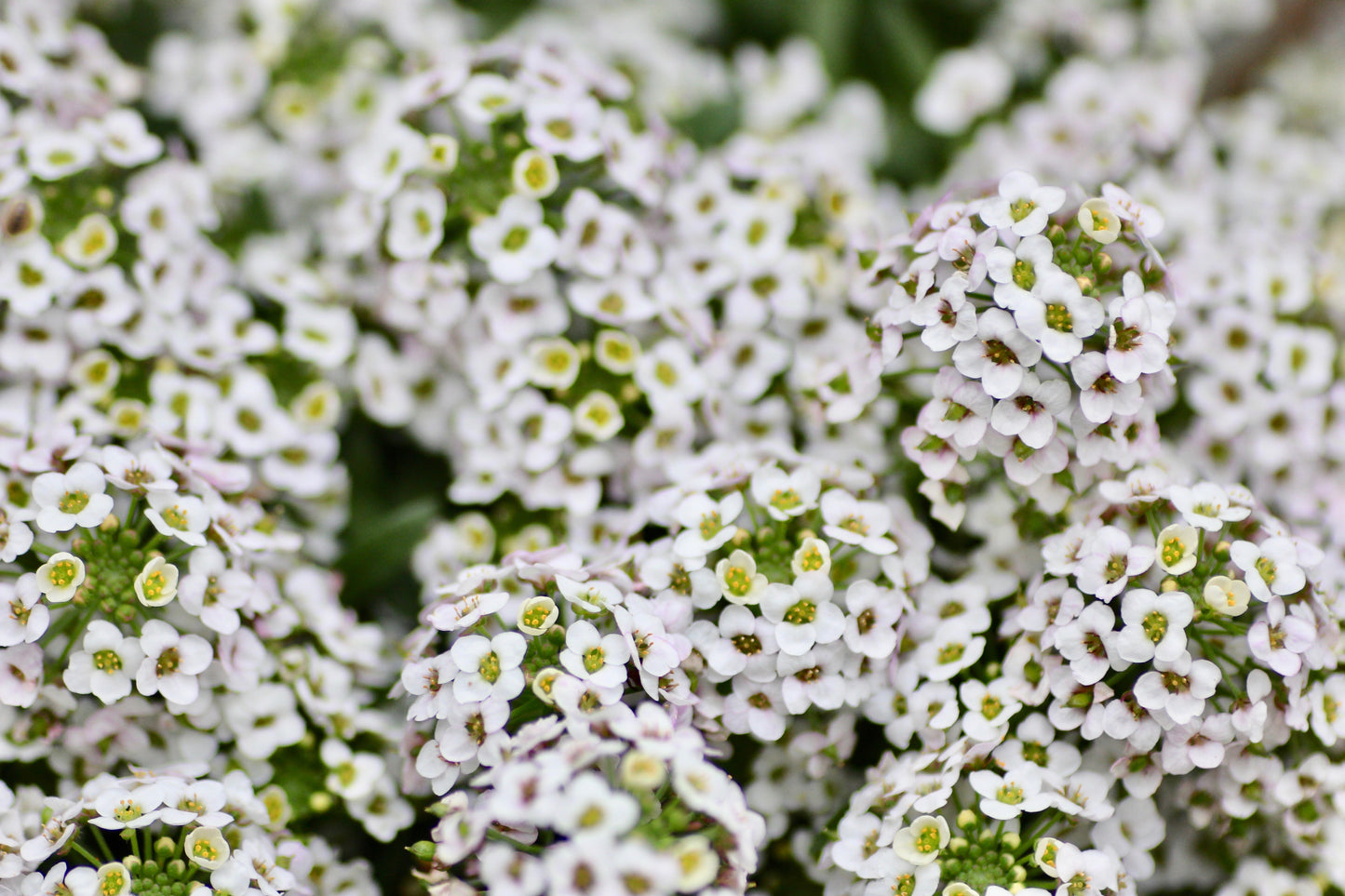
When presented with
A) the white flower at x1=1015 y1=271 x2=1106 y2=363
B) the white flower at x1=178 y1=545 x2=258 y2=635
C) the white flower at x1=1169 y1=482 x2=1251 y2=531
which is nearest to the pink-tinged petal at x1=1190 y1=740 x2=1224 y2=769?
the white flower at x1=1169 y1=482 x2=1251 y2=531

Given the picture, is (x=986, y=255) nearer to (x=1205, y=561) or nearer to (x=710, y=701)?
(x=1205, y=561)

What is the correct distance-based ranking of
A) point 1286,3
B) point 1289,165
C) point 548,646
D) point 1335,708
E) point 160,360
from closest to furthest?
point 548,646 < point 1335,708 < point 160,360 < point 1289,165 < point 1286,3

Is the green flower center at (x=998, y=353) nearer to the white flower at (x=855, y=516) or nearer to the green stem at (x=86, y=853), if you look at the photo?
the white flower at (x=855, y=516)

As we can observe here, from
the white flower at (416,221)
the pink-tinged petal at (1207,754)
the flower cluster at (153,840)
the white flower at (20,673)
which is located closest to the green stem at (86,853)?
the flower cluster at (153,840)

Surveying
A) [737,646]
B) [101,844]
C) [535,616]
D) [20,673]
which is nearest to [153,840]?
[101,844]

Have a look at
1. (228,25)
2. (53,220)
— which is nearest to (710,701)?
(53,220)

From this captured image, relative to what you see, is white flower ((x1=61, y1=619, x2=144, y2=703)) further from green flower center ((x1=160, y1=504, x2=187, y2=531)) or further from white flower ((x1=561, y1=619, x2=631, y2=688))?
white flower ((x1=561, y1=619, x2=631, y2=688))
